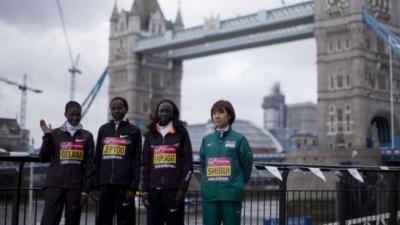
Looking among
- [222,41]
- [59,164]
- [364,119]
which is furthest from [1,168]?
[222,41]

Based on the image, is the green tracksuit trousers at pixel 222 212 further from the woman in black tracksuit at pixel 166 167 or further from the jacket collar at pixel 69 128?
the jacket collar at pixel 69 128

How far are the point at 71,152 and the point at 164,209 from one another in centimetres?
111

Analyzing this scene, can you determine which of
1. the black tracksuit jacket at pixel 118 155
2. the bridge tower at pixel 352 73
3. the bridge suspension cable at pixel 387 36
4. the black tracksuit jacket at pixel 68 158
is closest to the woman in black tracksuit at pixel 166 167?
the black tracksuit jacket at pixel 118 155

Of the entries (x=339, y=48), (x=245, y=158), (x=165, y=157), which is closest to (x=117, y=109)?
(x=165, y=157)

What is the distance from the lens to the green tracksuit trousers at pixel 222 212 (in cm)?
550

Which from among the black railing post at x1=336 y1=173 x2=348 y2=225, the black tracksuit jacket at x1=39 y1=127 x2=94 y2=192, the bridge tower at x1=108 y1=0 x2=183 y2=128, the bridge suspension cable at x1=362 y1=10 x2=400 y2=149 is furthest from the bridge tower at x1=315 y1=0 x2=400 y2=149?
the black tracksuit jacket at x1=39 y1=127 x2=94 y2=192

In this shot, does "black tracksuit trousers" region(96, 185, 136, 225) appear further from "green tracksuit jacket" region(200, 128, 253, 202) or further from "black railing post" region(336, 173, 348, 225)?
"black railing post" region(336, 173, 348, 225)

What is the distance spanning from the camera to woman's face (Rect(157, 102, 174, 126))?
5969mm

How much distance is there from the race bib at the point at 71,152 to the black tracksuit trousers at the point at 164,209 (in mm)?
847

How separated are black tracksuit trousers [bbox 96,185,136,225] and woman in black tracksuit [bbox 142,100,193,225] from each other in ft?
0.66

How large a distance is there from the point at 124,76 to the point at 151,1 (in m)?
12.2

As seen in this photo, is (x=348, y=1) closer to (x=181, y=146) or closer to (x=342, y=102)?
(x=342, y=102)

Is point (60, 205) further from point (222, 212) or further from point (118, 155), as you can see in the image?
point (222, 212)

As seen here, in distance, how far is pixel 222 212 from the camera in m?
5.54
